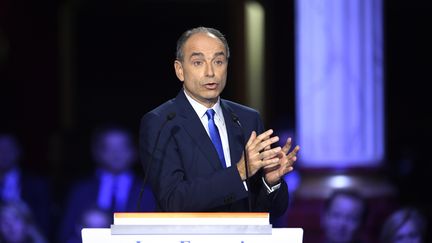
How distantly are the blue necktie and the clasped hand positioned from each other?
138 mm

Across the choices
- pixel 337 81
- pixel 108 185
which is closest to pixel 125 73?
pixel 108 185

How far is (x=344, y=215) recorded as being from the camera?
15.0 ft

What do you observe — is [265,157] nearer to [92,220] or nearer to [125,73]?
[92,220]

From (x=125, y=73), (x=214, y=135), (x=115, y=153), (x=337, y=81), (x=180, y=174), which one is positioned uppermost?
Answer: (x=125, y=73)

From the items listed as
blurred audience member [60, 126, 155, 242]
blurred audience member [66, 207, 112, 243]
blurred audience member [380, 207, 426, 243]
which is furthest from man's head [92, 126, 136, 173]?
blurred audience member [380, 207, 426, 243]

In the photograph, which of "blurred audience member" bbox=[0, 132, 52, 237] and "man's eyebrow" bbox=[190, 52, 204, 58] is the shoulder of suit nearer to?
"man's eyebrow" bbox=[190, 52, 204, 58]

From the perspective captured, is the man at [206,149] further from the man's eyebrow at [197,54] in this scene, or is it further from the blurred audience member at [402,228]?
the blurred audience member at [402,228]

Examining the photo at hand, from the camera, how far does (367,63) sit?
466 centimetres

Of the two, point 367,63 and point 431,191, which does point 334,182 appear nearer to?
point 367,63

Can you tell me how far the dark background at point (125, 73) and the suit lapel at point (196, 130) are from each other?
266 cm

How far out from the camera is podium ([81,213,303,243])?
2123mm

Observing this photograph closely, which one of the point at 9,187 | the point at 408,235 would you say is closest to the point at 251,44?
the point at 9,187

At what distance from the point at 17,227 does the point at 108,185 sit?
0.59m

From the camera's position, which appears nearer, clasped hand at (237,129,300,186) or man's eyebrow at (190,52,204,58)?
clasped hand at (237,129,300,186)
